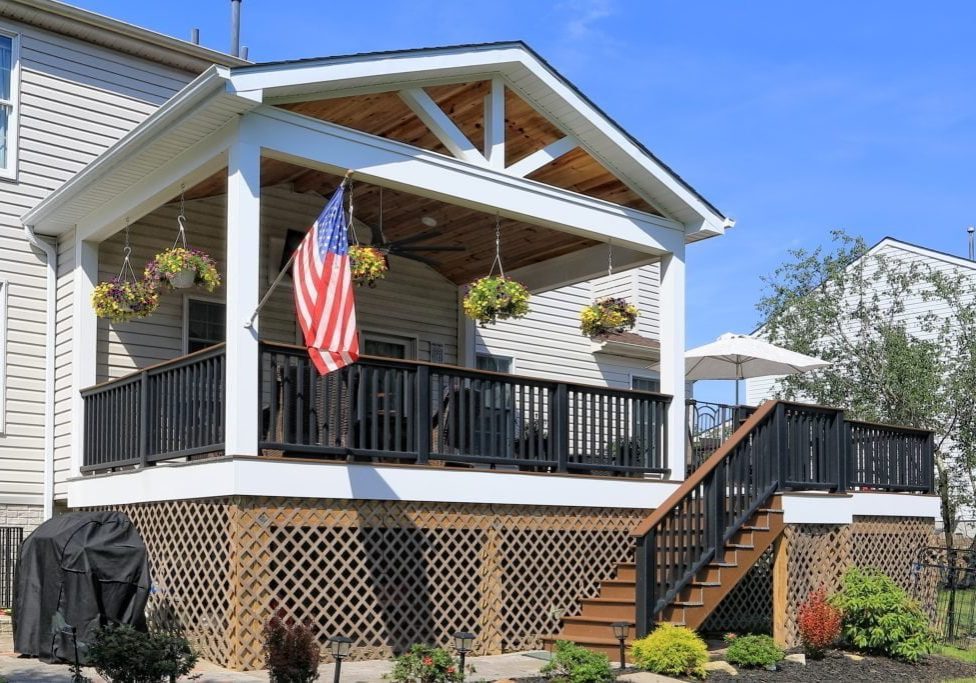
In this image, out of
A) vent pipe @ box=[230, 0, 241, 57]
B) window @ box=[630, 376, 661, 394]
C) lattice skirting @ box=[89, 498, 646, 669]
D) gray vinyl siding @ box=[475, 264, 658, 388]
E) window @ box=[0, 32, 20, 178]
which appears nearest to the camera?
lattice skirting @ box=[89, 498, 646, 669]

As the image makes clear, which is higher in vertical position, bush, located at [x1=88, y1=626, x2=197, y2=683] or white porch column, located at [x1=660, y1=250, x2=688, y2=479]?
white porch column, located at [x1=660, y1=250, x2=688, y2=479]

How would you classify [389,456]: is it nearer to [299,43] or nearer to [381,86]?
[381,86]

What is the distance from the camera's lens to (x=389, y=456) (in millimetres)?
10414

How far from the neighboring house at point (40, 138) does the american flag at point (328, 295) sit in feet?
15.6

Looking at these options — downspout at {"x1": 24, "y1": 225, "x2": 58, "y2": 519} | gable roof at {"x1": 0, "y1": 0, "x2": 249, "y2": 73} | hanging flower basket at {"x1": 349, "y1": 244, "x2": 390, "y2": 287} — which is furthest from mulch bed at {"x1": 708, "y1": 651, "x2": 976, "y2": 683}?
gable roof at {"x1": 0, "y1": 0, "x2": 249, "y2": 73}

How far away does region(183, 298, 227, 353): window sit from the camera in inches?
526

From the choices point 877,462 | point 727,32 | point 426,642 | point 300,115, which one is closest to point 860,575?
point 877,462

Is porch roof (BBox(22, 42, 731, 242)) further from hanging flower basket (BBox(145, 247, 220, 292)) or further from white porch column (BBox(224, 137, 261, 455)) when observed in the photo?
hanging flower basket (BBox(145, 247, 220, 292))

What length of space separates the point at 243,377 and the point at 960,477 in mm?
17210

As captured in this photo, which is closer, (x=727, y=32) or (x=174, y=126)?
(x=174, y=126)

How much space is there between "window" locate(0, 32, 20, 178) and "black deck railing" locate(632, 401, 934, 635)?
811 cm

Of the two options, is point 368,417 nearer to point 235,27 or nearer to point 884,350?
point 235,27

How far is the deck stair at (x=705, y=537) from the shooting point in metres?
10.7

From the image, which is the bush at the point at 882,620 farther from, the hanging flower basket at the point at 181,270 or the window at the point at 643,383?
the window at the point at 643,383
